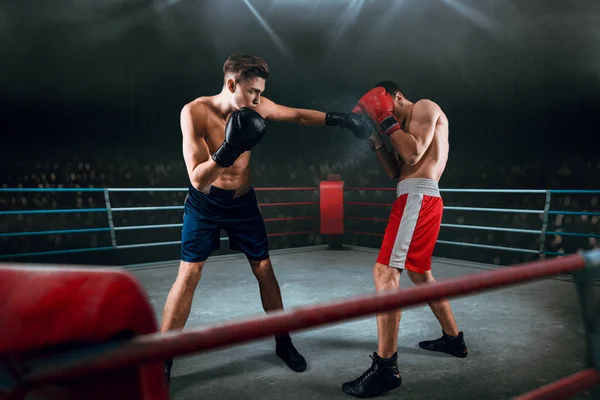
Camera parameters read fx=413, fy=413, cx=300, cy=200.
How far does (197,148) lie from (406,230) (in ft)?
3.12

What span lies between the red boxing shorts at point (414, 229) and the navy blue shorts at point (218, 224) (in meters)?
0.57

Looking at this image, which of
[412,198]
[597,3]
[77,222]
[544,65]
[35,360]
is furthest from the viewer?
[77,222]

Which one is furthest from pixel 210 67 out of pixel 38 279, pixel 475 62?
pixel 38 279

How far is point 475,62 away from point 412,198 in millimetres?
5845

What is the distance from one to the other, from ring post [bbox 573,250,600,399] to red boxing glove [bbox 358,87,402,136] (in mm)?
1080

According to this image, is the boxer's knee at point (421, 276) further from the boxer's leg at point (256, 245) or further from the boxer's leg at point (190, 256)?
the boxer's leg at point (190, 256)

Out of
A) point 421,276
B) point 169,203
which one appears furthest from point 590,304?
point 169,203

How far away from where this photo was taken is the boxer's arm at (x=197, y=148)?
1655 mm

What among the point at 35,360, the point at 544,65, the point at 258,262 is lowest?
the point at 258,262

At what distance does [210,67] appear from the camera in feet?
26.0

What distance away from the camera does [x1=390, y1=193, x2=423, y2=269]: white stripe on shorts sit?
174 centimetres

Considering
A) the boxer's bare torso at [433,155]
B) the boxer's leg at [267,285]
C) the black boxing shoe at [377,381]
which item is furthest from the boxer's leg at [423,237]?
the boxer's leg at [267,285]

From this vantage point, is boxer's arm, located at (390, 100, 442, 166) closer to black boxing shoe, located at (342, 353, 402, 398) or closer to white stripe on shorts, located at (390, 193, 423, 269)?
white stripe on shorts, located at (390, 193, 423, 269)

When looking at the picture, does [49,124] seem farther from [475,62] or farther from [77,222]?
[475,62]
